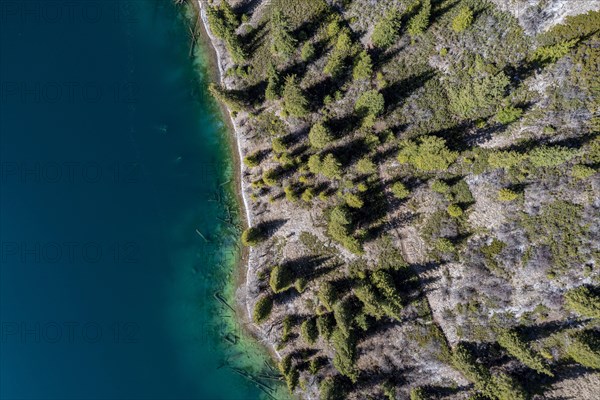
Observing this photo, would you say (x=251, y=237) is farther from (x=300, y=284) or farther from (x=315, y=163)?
(x=315, y=163)

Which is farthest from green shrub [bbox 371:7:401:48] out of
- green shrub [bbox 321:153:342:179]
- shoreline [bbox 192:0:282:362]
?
shoreline [bbox 192:0:282:362]

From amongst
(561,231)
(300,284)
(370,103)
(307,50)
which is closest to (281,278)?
(300,284)

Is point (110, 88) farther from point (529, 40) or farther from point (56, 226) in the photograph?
point (529, 40)

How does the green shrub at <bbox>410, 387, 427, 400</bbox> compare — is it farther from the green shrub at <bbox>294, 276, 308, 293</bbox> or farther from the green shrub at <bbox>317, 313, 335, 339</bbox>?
the green shrub at <bbox>294, 276, 308, 293</bbox>

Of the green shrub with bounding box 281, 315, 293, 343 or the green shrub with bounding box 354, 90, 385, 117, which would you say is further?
the green shrub with bounding box 281, 315, 293, 343

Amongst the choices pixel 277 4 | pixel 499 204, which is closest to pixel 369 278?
pixel 499 204

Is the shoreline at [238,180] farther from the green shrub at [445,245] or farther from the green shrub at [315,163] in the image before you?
the green shrub at [445,245]

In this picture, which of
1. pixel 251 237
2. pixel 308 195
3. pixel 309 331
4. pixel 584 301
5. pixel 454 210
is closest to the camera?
pixel 584 301
